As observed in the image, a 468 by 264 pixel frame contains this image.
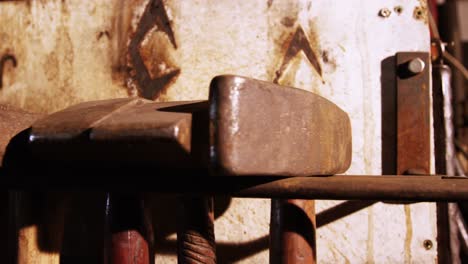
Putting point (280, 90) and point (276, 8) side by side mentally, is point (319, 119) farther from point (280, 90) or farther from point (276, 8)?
point (276, 8)

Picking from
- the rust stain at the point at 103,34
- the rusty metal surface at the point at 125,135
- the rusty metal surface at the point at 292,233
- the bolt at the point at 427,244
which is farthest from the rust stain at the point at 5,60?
the bolt at the point at 427,244

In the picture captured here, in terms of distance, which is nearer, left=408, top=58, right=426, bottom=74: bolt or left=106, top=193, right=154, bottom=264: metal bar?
left=106, top=193, right=154, bottom=264: metal bar

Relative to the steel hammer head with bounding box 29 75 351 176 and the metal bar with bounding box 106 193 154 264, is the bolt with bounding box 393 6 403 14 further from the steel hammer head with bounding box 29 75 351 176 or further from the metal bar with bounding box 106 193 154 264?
the metal bar with bounding box 106 193 154 264

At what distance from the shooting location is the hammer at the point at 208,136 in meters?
0.37

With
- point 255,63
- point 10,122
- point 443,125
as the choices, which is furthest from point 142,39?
point 443,125

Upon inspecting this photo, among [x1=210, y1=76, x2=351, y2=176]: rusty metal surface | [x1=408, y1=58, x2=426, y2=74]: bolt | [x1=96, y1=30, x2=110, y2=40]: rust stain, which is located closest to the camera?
[x1=210, y1=76, x2=351, y2=176]: rusty metal surface

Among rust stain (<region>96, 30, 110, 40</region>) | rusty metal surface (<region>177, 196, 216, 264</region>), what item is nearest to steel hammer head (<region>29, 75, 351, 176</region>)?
rusty metal surface (<region>177, 196, 216, 264</region>)

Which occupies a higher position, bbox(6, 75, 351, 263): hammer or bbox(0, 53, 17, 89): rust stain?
bbox(0, 53, 17, 89): rust stain

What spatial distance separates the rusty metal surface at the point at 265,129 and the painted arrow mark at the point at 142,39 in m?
0.39

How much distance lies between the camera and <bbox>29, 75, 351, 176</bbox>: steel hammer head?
0.37 metres

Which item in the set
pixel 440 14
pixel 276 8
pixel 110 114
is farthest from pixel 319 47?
pixel 440 14

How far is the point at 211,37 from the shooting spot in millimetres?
756

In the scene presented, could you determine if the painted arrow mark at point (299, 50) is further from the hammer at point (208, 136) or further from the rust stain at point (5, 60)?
the rust stain at point (5, 60)

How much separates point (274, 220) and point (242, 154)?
0.62 feet
